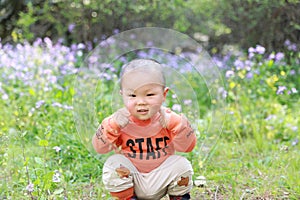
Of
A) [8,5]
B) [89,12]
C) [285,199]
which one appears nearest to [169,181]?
[285,199]

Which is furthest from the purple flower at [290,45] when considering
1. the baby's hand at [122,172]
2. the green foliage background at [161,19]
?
the baby's hand at [122,172]

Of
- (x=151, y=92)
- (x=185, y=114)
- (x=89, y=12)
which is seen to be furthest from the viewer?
(x=89, y=12)

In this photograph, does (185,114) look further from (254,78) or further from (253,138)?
(254,78)

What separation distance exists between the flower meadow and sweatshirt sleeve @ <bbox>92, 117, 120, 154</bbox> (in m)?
0.19

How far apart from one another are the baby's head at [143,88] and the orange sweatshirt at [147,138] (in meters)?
0.08

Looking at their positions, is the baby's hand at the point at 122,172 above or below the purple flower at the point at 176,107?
below

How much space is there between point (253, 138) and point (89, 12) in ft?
10.5

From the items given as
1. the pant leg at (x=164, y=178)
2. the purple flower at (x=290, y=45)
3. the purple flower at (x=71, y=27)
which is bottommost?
the pant leg at (x=164, y=178)

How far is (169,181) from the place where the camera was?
2213mm

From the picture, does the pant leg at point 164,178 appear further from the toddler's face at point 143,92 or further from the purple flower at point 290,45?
the purple flower at point 290,45

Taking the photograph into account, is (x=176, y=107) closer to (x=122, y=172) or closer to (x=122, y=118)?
(x=122, y=118)

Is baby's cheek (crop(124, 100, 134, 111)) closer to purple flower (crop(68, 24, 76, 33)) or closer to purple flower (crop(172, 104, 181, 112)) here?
purple flower (crop(172, 104, 181, 112))

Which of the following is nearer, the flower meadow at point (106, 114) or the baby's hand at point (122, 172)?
the baby's hand at point (122, 172)

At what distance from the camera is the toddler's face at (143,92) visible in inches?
83.0
